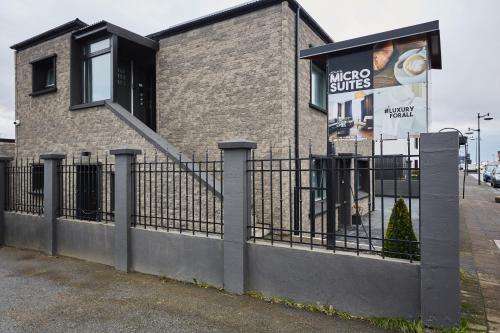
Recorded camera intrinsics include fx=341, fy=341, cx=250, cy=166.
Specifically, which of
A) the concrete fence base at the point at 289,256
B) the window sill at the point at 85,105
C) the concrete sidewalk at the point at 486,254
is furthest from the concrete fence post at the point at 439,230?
the window sill at the point at 85,105

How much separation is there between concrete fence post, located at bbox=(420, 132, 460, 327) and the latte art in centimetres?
151

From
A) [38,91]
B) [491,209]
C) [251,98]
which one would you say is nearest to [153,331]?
[251,98]

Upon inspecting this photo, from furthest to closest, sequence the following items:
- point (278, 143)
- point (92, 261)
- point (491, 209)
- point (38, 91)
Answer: point (491, 209)
point (38, 91)
point (278, 143)
point (92, 261)

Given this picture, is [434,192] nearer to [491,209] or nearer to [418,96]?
[418,96]

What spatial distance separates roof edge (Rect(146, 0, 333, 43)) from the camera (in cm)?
941

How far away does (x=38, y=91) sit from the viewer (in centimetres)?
1239

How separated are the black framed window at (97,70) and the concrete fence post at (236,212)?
6892 mm

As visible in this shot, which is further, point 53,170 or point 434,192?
point 53,170

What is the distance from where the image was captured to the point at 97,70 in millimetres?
11148

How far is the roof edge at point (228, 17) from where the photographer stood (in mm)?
9406

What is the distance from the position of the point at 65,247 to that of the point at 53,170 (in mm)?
1859

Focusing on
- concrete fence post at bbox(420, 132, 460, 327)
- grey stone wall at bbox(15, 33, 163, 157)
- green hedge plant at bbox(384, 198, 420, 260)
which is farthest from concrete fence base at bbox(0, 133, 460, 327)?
grey stone wall at bbox(15, 33, 163, 157)

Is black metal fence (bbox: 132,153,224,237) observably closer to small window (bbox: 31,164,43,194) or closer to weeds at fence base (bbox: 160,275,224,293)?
weeds at fence base (bbox: 160,275,224,293)

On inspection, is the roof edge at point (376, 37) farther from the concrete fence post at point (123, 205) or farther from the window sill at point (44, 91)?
the window sill at point (44, 91)
